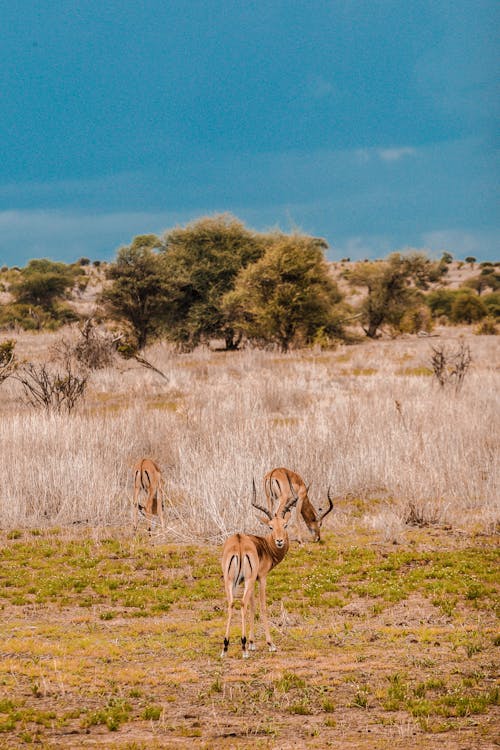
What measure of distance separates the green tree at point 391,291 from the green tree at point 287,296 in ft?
32.1

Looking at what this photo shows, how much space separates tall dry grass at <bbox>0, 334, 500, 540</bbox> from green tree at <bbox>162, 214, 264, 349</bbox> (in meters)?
19.9

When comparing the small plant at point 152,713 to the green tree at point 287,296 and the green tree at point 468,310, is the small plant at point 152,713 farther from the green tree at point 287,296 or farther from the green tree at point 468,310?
the green tree at point 468,310

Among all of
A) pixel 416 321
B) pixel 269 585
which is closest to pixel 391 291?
pixel 416 321

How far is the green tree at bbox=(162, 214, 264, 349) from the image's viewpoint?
44281mm

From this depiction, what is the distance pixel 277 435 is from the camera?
16750 millimetres

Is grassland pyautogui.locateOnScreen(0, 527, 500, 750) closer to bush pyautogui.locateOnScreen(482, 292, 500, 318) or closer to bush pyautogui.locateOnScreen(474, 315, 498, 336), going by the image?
bush pyautogui.locateOnScreen(474, 315, 498, 336)

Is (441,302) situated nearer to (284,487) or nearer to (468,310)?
(468,310)

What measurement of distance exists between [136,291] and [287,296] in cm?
719

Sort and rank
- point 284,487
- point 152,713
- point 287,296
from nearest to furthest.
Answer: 1. point 152,713
2. point 284,487
3. point 287,296

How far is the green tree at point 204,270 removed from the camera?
44281 mm

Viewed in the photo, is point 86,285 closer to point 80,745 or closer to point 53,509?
point 53,509

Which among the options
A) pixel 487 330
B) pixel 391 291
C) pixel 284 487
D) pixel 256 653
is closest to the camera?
pixel 256 653

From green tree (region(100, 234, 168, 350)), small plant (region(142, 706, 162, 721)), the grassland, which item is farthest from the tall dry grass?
green tree (region(100, 234, 168, 350))

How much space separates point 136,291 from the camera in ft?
133
